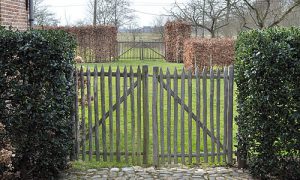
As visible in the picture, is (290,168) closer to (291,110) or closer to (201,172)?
(291,110)

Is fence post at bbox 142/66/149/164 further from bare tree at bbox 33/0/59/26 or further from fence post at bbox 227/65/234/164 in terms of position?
bare tree at bbox 33/0/59/26

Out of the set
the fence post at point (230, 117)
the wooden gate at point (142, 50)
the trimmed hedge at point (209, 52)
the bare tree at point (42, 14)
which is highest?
the bare tree at point (42, 14)

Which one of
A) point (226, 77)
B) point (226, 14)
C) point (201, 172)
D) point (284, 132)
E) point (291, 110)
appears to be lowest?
point (201, 172)

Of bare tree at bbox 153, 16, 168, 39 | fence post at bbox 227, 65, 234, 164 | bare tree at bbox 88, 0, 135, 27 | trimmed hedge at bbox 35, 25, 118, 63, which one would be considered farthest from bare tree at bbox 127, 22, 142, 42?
fence post at bbox 227, 65, 234, 164

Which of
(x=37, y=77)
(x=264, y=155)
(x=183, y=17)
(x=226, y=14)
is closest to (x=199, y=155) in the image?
(x=264, y=155)

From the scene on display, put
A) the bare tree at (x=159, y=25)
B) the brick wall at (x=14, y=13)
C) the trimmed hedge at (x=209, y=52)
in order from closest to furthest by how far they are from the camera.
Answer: the brick wall at (x=14, y=13) < the trimmed hedge at (x=209, y=52) < the bare tree at (x=159, y=25)

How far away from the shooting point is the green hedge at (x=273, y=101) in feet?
15.3

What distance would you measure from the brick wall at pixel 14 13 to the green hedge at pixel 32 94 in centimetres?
194

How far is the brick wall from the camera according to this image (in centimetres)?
646

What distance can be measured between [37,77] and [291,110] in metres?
3.33

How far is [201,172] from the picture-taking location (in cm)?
541

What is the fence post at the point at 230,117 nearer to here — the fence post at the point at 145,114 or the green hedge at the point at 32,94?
the fence post at the point at 145,114

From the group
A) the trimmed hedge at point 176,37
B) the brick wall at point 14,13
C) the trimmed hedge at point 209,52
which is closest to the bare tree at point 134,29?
the trimmed hedge at point 176,37

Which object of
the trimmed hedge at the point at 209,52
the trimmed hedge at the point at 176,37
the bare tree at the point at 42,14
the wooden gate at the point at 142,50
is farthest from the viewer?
the bare tree at the point at 42,14
